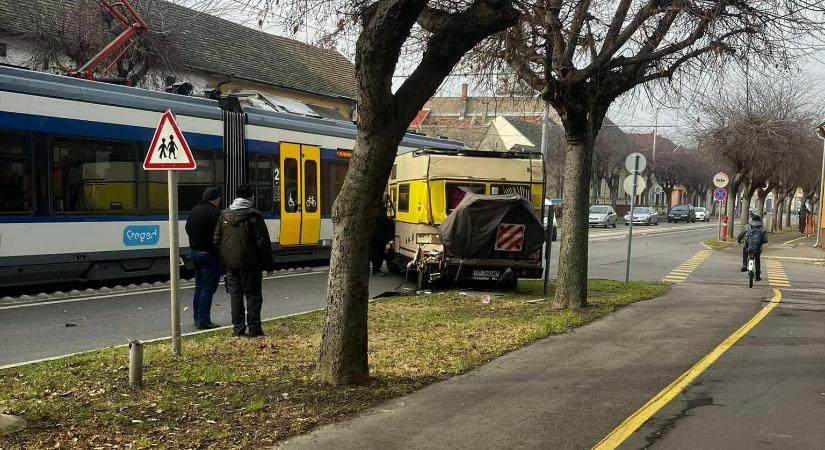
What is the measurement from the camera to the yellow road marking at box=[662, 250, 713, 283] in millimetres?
19047

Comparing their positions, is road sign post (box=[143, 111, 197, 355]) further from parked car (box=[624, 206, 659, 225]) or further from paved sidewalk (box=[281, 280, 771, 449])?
parked car (box=[624, 206, 659, 225])

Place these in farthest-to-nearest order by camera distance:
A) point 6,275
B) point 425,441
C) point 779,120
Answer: point 779,120 < point 6,275 < point 425,441

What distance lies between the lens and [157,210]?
501 inches

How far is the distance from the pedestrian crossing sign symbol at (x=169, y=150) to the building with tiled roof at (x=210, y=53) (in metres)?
3.92

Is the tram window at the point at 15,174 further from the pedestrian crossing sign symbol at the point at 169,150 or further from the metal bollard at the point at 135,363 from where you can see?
the metal bollard at the point at 135,363

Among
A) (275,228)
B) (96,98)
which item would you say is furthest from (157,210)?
(275,228)

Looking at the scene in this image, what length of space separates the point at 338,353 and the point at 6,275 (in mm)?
6935

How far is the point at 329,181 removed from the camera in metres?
16.7

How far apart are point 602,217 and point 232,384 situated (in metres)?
43.9

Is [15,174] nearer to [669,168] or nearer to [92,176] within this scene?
[92,176]

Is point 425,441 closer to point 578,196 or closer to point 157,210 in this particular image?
point 578,196

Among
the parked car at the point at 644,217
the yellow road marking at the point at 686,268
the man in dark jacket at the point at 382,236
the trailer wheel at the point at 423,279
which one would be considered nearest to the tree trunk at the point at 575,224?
the trailer wheel at the point at 423,279

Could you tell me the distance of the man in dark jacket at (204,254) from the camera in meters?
8.84

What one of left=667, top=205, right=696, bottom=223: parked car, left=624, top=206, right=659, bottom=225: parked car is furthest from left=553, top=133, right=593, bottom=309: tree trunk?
left=667, top=205, right=696, bottom=223: parked car
